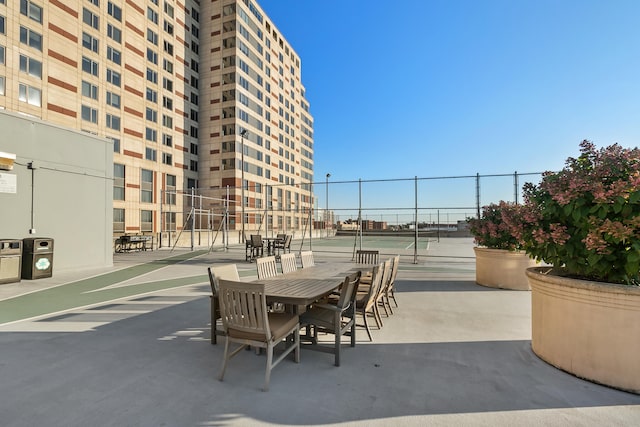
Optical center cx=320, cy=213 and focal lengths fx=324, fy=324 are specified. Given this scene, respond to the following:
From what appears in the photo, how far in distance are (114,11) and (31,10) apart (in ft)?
23.4

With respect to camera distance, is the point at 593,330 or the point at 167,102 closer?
the point at 593,330

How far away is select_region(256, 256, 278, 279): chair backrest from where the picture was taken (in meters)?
5.40

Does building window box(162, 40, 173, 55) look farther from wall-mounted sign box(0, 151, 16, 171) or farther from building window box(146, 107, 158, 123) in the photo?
wall-mounted sign box(0, 151, 16, 171)

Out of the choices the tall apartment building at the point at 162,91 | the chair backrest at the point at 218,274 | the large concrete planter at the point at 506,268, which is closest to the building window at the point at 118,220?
the tall apartment building at the point at 162,91

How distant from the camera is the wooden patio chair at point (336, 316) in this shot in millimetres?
3807

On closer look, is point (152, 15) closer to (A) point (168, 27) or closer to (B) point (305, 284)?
(A) point (168, 27)

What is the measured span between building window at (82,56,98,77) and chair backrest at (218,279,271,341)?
2974 cm

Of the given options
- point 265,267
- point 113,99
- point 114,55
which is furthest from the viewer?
point 114,55

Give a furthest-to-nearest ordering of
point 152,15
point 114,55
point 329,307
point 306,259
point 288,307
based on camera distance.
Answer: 1. point 152,15
2. point 114,55
3. point 306,259
4. point 288,307
5. point 329,307

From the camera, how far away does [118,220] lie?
27.3 m

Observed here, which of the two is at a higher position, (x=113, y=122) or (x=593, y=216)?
(x=113, y=122)

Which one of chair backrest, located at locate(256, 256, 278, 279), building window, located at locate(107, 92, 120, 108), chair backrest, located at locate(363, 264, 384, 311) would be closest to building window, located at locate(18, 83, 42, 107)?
building window, located at locate(107, 92, 120, 108)

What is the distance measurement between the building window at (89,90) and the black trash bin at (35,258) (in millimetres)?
20735

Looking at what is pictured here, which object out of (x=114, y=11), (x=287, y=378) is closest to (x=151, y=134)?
(x=114, y=11)
